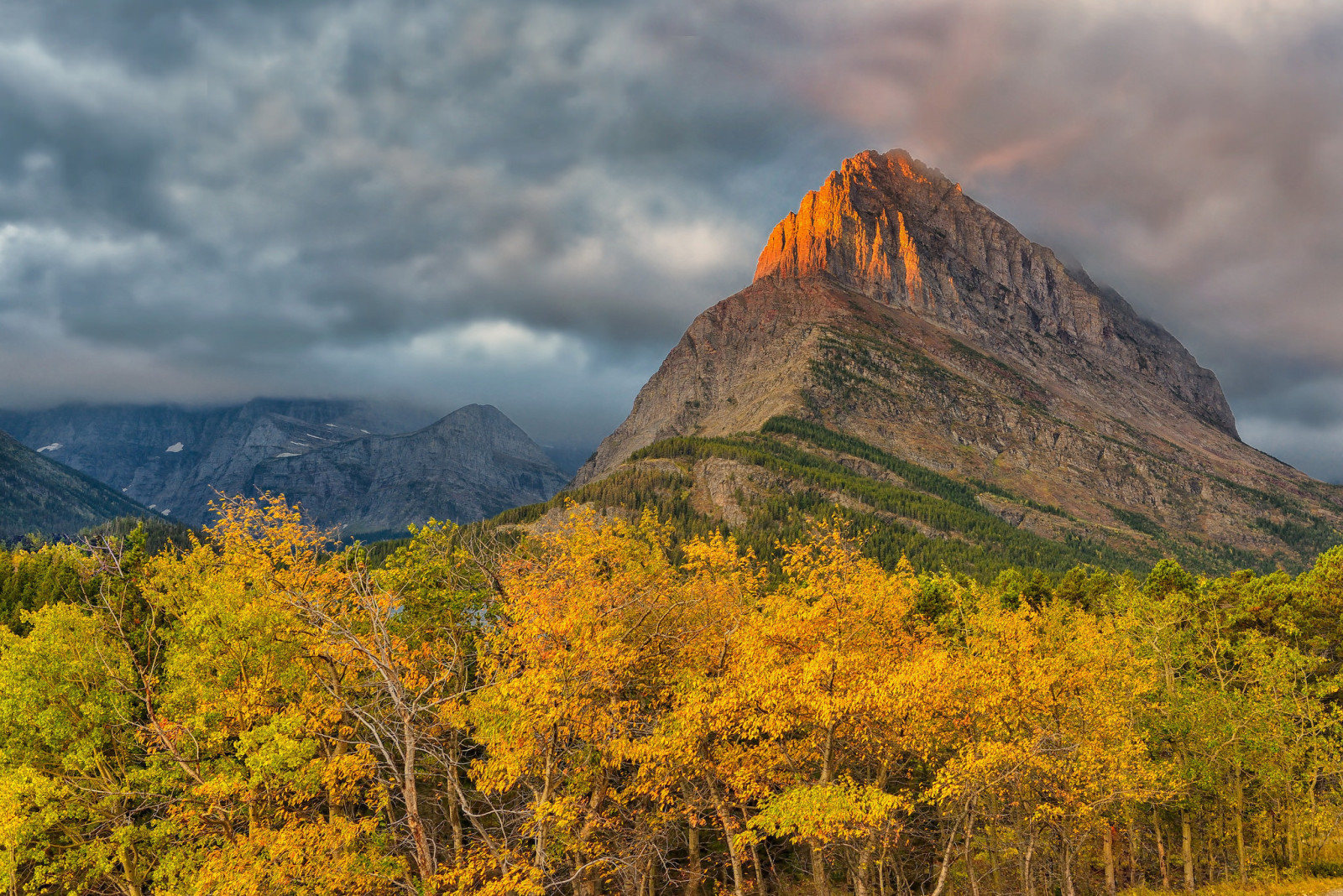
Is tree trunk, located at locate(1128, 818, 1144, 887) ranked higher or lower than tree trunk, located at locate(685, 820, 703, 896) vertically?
lower

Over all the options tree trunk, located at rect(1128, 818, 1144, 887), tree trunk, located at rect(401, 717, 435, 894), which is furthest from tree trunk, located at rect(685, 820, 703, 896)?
tree trunk, located at rect(1128, 818, 1144, 887)

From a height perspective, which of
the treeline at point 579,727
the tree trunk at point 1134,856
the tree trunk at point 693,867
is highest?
the treeline at point 579,727

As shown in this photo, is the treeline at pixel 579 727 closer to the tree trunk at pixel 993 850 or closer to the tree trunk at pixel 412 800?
the tree trunk at pixel 412 800

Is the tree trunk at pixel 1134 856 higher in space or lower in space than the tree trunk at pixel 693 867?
lower

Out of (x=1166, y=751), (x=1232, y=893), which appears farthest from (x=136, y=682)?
(x=1166, y=751)

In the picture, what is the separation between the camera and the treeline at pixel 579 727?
22.6m

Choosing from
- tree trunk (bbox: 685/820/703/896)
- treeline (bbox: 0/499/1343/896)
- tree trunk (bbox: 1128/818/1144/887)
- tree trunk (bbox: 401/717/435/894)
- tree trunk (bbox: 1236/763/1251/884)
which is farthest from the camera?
tree trunk (bbox: 1128/818/1144/887)

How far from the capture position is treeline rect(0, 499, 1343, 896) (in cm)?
2258

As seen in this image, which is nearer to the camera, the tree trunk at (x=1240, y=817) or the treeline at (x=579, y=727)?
the treeline at (x=579, y=727)

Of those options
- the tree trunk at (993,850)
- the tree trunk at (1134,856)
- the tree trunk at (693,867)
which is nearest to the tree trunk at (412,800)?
the tree trunk at (693,867)

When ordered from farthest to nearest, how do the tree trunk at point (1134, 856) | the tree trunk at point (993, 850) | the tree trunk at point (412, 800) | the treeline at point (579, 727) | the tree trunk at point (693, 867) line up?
the tree trunk at point (1134, 856)
the tree trunk at point (693, 867)
the tree trunk at point (993, 850)
the treeline at point (579, 727)
the tree trunk at point (412, 800)

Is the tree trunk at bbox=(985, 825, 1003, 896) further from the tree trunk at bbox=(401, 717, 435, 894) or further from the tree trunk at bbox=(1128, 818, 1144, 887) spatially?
the tree trunk at bbox=(401, 717, 435, 894)

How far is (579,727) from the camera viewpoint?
2273 centimetres

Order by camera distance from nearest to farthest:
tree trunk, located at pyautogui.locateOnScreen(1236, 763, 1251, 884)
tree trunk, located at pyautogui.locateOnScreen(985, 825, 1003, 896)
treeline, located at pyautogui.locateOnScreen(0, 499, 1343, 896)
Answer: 1. treeline, located at pyautogui.locateOnScreen(0, 499, 1343, 896)
2. tree trunk, located at pyautogui.locateOnScreen(985, 825, 1003, 896)
3. tree trunk, located at pyautogui.locateOnScreen(1236, 763, 1251, 884)
